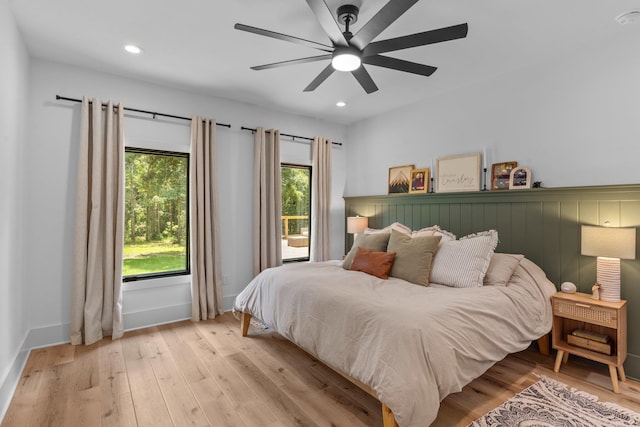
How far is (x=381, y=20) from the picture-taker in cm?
179

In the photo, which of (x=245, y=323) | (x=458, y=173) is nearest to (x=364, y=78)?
(x=458, y=173)

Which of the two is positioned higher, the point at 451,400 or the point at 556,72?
the point at 556,72

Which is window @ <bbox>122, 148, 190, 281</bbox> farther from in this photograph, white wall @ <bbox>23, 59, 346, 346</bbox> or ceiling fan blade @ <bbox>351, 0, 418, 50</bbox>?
ceiling fan blade @ <bbox>351, 0, 418, 50</bbox>

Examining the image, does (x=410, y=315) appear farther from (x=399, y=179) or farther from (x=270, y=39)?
(x=399, y=179)

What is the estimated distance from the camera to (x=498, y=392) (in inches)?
89.1

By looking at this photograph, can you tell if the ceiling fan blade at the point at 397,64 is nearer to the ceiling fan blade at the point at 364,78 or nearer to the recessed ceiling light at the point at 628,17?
the ceiling fan blade at the point at 364,78

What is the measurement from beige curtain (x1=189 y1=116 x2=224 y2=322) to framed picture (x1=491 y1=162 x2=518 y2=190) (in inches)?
122

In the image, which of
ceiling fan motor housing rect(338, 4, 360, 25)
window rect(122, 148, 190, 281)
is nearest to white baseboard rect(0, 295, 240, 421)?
window rect(122, 148, 190, 281)

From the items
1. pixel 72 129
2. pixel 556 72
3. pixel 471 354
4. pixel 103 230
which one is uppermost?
pixel 556 72

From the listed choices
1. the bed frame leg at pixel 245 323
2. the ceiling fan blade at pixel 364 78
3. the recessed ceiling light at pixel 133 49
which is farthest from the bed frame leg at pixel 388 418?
the recessed ceiling light at pixel 133 49

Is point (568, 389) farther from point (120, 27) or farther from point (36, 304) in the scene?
point (36, 304)

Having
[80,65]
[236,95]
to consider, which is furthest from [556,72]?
[80,65]

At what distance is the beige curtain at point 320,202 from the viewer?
480cm

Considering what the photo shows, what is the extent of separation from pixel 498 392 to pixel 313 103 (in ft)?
11.8
